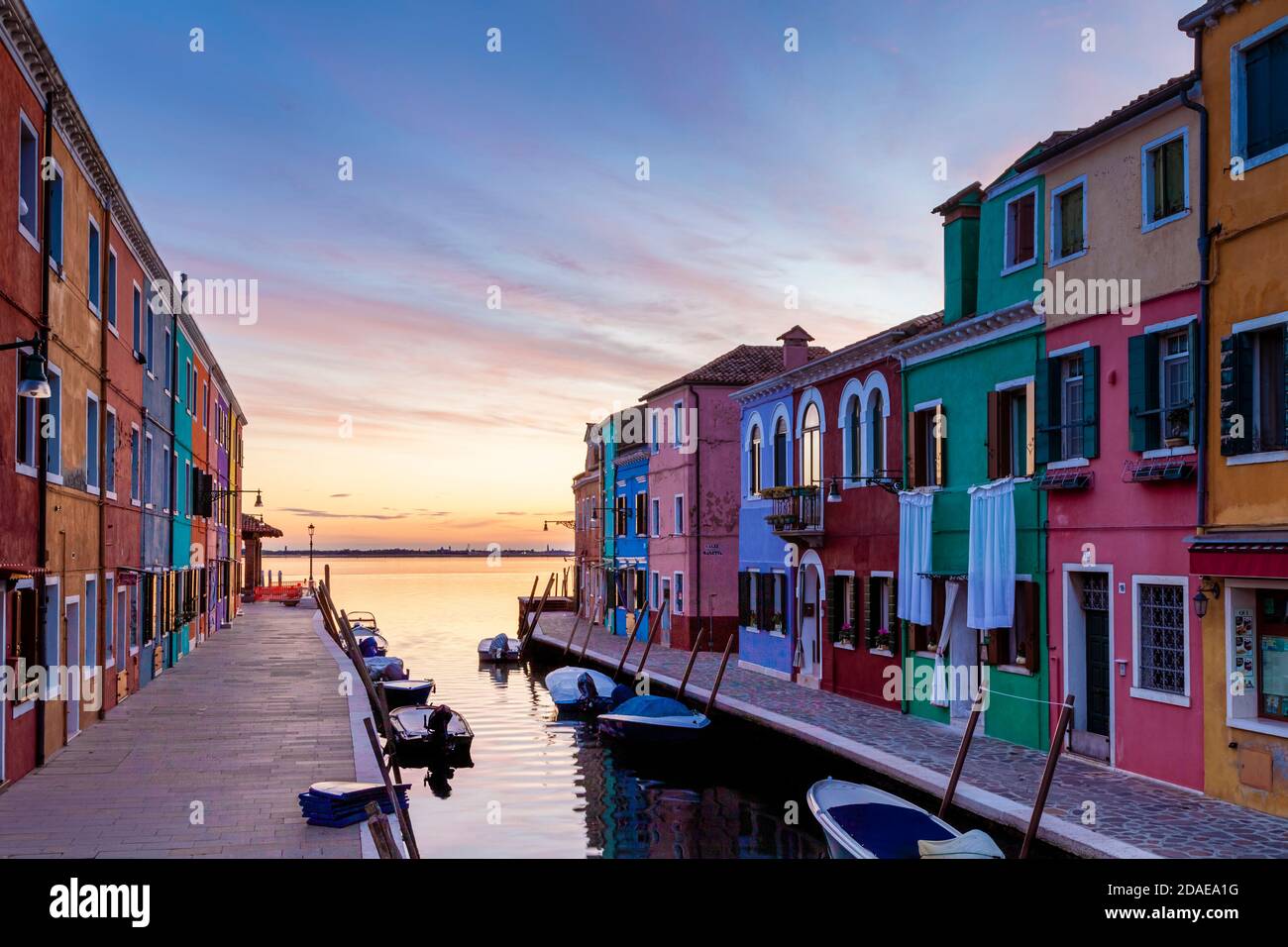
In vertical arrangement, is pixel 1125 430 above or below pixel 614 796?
above

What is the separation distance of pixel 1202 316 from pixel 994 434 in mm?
5184

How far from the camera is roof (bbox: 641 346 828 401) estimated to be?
1517 inches

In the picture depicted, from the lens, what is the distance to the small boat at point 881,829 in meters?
11.2

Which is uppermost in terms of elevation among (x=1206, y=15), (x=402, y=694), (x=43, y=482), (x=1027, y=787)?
(x=1206, y=15)

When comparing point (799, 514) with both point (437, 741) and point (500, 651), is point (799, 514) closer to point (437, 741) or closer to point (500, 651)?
point (437, 741)

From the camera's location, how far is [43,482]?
1569cm

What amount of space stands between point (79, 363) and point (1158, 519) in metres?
16.5

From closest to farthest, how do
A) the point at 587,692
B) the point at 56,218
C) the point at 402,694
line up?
the point at 56,218 < the point at 587,692 < the point at 402,694

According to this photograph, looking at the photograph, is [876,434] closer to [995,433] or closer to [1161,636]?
[995,433]

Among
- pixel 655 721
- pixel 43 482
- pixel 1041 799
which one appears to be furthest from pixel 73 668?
pixel 1041 799

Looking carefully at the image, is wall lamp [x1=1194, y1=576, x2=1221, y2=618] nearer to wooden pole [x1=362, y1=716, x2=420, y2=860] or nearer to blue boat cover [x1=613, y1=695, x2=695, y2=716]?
wooden pole [x1=362, y1=716, x2=420, y2=860]

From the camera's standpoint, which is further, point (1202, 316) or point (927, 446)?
point (927, 446)

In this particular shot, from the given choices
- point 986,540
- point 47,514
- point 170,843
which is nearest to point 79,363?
point 47,514

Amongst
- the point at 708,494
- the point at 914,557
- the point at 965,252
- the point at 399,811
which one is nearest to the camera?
the point at 399,811
